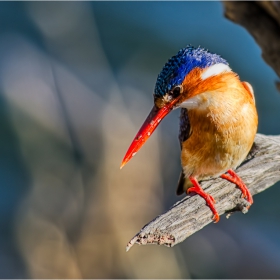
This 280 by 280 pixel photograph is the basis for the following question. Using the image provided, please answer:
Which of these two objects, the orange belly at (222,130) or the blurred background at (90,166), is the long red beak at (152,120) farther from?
the blurred background at (90,166)

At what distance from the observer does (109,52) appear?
628 centimetres

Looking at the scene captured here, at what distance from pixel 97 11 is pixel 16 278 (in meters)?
3.24

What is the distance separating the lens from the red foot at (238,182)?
2955mm

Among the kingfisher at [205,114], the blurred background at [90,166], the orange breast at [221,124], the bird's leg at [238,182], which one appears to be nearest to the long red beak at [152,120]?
the kingfisher at [205,114]

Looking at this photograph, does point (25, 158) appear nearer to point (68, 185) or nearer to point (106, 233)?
point (68, 185)

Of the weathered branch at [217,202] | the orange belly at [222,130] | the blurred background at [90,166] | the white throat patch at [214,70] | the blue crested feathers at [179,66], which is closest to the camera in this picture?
the weathered branch at [217,202]

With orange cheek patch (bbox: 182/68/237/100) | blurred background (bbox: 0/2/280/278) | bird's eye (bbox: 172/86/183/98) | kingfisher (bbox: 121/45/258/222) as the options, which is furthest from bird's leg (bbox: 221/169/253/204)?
blurred background (bbox: 0/2/280/278)

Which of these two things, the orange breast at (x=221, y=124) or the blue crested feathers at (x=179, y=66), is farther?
the orange breast at (x=221, y=124)

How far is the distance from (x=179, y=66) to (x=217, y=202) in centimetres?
69

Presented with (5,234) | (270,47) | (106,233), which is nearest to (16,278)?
(5,234)

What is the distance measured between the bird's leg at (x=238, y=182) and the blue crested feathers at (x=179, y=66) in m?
0.63

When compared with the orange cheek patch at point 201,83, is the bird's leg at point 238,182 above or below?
below

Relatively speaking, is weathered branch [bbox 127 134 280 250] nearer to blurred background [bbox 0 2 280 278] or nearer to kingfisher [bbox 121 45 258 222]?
kingfisher [bbox 121 45 258 222]

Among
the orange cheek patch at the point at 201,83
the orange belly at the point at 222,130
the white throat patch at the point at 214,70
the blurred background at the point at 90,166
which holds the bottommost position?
the blurred background at the point at 90,166
